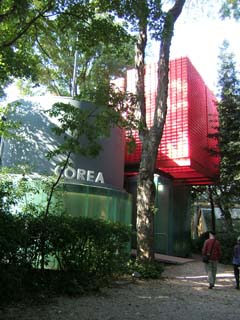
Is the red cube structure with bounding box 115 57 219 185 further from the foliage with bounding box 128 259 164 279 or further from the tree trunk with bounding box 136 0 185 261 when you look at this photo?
the foliage with bounding box 128 259 164 279

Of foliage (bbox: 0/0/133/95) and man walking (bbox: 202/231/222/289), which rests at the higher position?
foliage (bbox: 0/0/133/95)

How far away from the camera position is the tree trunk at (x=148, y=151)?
13039mm

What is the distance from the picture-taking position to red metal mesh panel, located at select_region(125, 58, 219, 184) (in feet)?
60.3

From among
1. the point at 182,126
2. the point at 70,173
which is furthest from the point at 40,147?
the point at 182,126

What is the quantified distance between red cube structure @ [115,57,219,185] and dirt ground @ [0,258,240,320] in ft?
24.2

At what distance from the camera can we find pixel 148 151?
13.7 m

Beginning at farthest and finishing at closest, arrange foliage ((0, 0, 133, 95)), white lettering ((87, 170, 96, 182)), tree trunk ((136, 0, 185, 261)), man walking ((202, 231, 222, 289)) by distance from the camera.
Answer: white lettering ((87, 170, 96, 182)), tree trunk ((136, 0, 185, 261)), man walking ((202, 231, 222, 289)), foliage ((0, 0, 133, 95))

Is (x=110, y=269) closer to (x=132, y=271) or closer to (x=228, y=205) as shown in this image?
(x=132, y=271)

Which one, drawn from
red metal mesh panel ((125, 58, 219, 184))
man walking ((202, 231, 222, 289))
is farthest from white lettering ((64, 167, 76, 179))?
red metal mesh panel ((125, 58, 219, 184))

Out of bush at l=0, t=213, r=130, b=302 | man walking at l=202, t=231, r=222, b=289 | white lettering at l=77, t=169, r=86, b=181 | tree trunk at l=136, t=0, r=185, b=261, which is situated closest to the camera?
bush at l=0, t=213, r=130, b=302

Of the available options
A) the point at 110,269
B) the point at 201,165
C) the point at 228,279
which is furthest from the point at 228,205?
the point at 110,269

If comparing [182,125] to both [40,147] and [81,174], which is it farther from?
[40,147]

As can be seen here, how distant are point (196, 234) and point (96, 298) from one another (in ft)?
91.7

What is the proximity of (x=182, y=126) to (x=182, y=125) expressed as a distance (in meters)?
0.05
